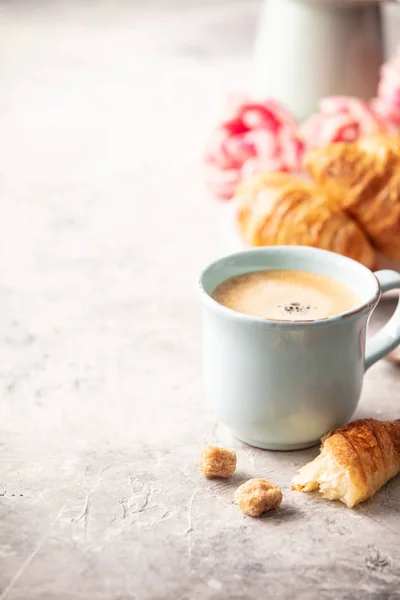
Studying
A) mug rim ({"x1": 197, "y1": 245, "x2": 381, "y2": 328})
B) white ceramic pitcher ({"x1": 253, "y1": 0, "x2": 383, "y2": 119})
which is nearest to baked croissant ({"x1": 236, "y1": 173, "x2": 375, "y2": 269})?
mug rim ({"x1": 197, "y1": 245, "x2": 381, "y2": 328})

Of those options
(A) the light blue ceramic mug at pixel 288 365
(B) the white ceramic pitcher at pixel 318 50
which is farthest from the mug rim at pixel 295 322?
(B) the white ceramic pitcher at pixel 318 50

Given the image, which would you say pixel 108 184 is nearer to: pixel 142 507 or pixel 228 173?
pixel 228 173

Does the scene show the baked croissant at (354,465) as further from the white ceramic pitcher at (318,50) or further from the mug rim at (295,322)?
the white ceramic pitcher at (318,50)

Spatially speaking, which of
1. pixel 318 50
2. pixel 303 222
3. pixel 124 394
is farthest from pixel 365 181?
pixel 318 50

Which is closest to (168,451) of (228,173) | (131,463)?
(131,463)

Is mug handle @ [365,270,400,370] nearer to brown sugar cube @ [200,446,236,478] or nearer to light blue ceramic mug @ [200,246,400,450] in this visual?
light blue ceramic mug @ [200,246,400,450]

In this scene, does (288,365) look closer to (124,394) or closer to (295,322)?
(295,322)
